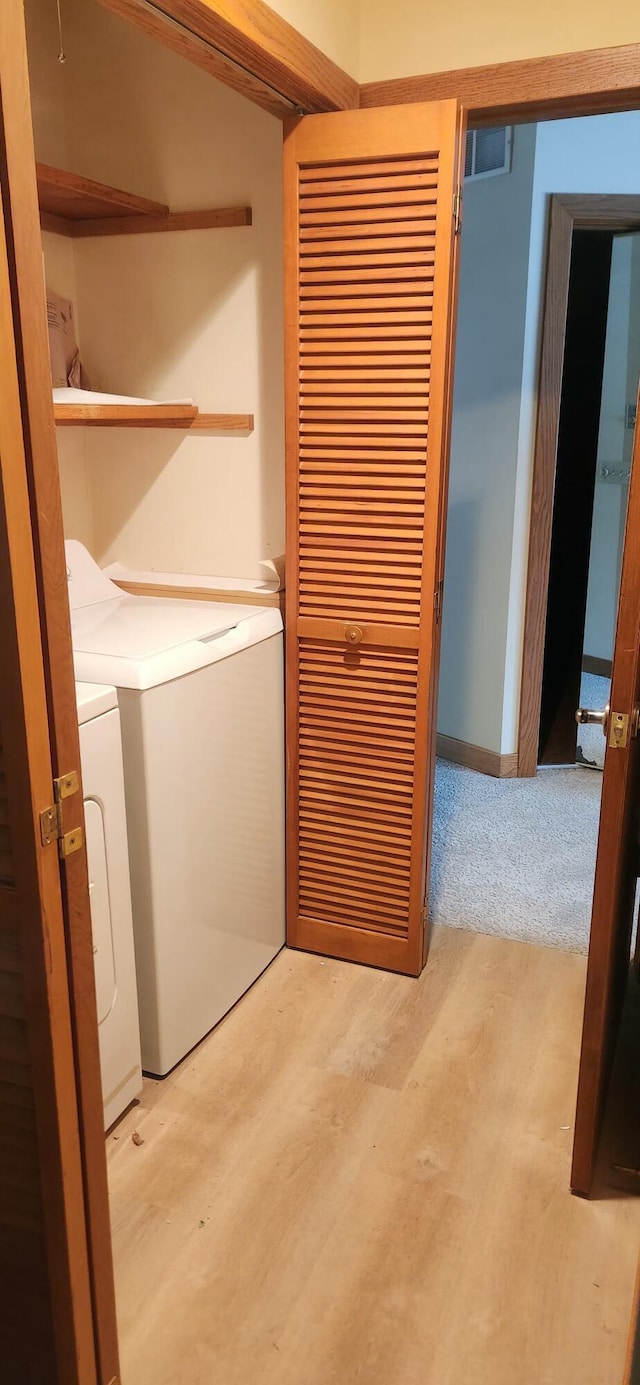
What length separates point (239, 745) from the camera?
85.2 inches

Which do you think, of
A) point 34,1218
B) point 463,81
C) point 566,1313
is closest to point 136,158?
point 463,81

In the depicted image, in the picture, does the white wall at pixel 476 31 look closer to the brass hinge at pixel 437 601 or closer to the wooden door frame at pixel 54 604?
the brass hinge at pixel 437 601

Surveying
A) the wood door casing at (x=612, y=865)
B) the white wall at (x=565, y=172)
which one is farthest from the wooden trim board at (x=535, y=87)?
the white wall at (x=565, y=172)

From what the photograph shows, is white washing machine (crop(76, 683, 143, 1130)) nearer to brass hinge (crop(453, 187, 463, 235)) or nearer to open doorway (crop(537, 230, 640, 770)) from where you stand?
brass hinge (crop(453, 187, 463, 235))

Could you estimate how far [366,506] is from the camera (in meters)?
2.15

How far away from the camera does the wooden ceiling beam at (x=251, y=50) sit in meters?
1.52

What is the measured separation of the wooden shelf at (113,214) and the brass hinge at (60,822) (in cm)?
151

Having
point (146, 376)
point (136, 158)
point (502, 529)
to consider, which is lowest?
point (502, 529)

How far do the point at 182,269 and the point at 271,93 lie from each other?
0.54 m

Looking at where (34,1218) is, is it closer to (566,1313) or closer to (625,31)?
(566,1313)

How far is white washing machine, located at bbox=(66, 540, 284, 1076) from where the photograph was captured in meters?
1.87

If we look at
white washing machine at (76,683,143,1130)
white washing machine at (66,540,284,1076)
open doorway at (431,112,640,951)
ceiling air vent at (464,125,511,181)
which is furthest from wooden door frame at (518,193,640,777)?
white washing machine at (76,683,143,1130)

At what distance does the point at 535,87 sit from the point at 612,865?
1533 millimetres

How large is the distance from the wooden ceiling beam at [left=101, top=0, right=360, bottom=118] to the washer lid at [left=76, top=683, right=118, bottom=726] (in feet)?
3.56
